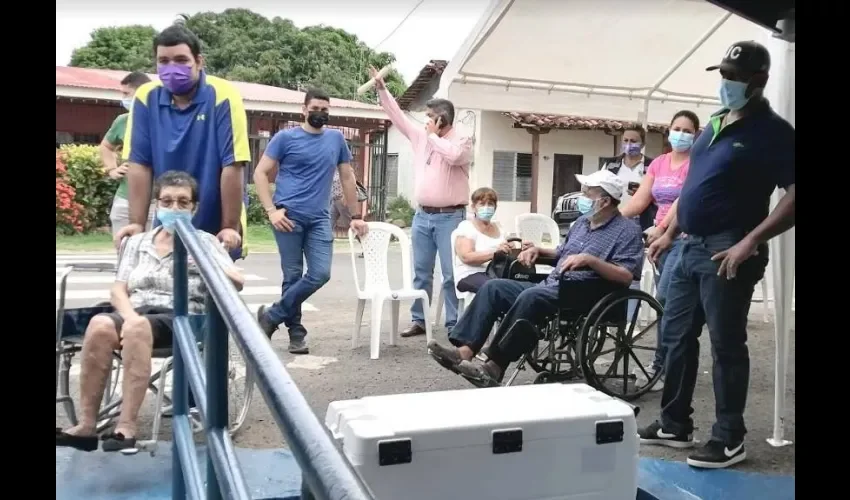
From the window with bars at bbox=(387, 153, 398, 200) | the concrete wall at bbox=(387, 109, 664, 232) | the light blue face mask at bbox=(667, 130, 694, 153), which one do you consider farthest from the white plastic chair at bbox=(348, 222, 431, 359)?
the window with bars at bbox=(387, 153, 398, 200)

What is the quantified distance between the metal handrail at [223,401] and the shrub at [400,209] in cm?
1135

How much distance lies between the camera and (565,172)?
13.9 meters

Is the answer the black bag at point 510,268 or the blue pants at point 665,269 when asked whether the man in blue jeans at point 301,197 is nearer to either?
the black bag at point 510,268

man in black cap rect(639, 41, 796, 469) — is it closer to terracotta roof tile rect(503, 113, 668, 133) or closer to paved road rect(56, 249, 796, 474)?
paved road rect(56, 249, 796, 474)

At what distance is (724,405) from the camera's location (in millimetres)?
2807

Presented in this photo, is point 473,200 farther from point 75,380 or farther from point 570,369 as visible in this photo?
point 75,380

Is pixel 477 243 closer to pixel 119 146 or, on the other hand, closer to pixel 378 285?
pixel 378 285

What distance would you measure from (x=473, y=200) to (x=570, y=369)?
3.98ft

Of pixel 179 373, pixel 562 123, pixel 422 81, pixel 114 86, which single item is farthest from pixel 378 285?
pixel 422 81

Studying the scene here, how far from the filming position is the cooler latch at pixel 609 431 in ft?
6.47

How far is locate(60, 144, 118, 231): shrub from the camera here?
11297 mm

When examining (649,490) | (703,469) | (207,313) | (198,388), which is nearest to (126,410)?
(198,388)

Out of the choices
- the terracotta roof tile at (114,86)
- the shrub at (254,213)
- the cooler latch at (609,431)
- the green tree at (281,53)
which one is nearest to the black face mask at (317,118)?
the cooler latch at (609,431)

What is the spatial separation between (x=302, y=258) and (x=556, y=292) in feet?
4.92
